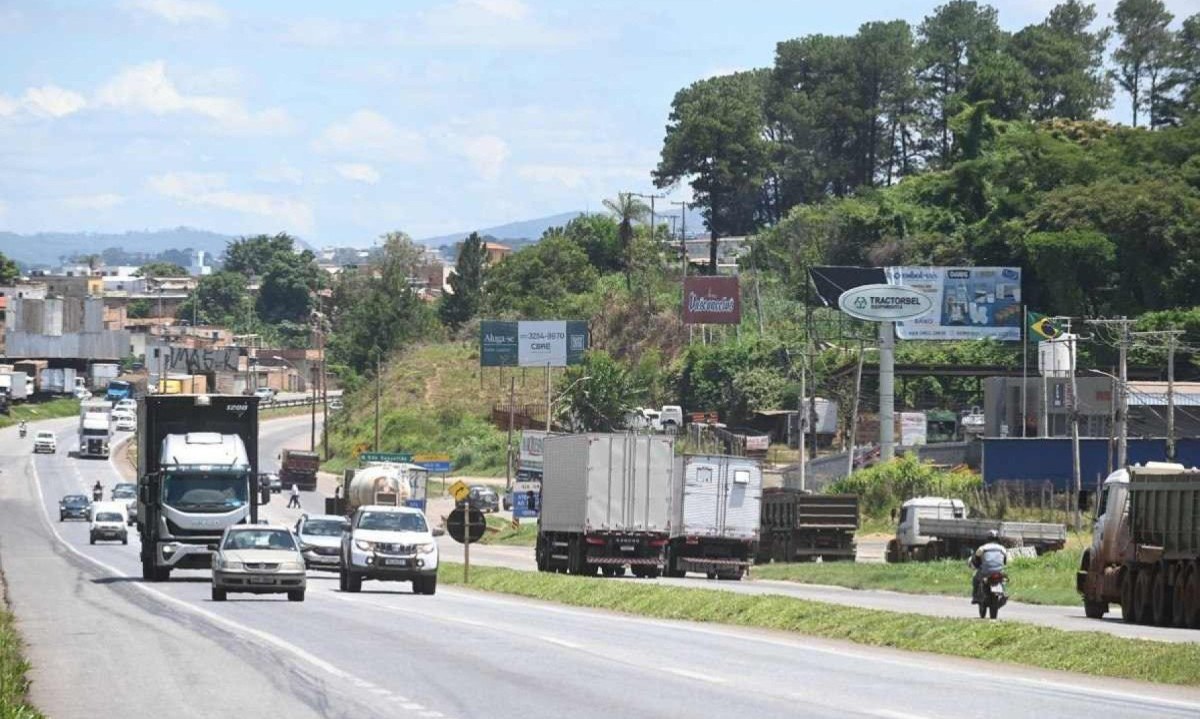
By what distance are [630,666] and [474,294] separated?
15956cm

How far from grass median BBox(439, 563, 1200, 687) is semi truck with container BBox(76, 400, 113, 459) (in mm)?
102031

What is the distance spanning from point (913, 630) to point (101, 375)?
179 metres

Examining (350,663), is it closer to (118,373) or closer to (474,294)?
(474,294)

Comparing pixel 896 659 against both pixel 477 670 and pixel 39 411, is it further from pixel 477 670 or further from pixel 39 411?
pixel 39 411

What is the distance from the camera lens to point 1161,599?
33.2m

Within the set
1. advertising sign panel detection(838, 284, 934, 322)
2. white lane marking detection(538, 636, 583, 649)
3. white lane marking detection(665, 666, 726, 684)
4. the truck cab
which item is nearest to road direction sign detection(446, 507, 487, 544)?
white lane marking detection(538, 636, 583, 649)

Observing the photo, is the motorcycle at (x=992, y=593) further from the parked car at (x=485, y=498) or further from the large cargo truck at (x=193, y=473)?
the parked car at (x=485, y=498)

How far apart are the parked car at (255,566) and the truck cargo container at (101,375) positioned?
6466 inches

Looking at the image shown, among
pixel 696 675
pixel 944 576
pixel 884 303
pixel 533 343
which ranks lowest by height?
pixel 944 576

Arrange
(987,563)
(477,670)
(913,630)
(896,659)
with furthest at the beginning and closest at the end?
1. (987,563)
2. (913,630)
3. (896,659)
4. (477,670)

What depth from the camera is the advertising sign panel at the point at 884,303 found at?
9506 cm

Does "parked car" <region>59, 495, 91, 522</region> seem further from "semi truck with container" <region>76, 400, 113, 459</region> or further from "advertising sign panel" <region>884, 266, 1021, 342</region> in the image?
"advertising sign panel" <region>884, 266, 1021, 342</region>

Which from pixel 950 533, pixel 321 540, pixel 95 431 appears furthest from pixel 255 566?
pixel 95 431

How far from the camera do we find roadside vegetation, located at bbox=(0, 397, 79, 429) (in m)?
169
